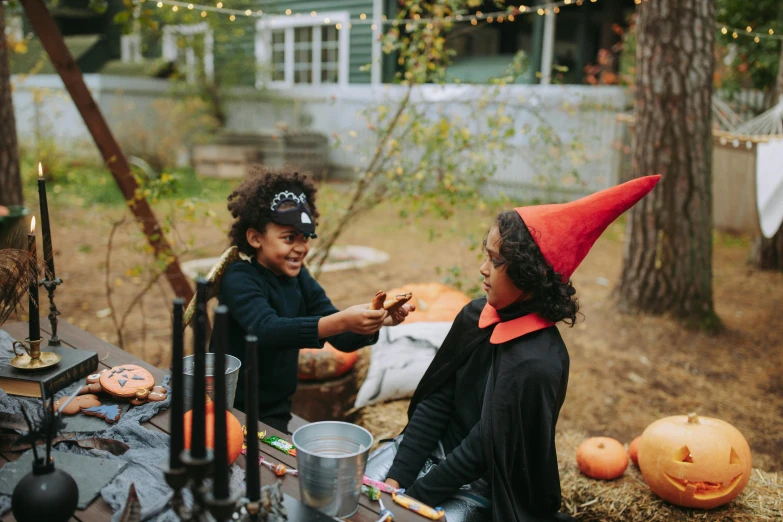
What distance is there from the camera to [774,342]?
573 cm

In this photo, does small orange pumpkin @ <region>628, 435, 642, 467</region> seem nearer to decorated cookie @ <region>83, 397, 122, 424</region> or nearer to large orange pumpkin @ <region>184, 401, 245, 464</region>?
large orange pumpkin @ <region>184, 401, 245, 464</region>

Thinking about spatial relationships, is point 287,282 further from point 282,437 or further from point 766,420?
point 766,420

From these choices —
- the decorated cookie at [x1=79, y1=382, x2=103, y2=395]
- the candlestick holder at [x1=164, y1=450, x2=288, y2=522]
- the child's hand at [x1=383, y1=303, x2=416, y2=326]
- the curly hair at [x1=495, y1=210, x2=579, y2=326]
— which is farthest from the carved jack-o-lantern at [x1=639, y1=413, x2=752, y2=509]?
the decorated cookie at [x1=79, y1=382, x2=103, y2=395]

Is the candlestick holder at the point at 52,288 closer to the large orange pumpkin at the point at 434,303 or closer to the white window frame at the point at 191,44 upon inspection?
the large orange pumpkin at the point at 434,303

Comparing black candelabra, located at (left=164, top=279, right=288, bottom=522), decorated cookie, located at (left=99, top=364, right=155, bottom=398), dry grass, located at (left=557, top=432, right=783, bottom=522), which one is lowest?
dry grass, located at (left=557, top=432, right=783, bottom=522)

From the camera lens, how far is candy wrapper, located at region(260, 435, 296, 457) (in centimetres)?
188

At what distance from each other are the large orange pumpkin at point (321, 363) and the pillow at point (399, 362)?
0.66ft

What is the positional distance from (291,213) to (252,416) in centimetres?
133

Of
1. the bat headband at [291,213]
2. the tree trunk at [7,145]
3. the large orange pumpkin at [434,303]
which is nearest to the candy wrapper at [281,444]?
the bat headband at [291,213]

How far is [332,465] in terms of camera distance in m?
1.45

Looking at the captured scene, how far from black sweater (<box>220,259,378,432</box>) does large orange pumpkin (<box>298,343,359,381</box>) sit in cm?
96

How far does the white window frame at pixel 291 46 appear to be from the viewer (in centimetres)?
1448

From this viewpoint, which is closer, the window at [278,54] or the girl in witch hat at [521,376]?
the girl in witch hat at [521,376]

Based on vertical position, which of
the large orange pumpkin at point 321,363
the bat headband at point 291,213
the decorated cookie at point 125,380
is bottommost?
the large orange pumpkin at point 321,363
